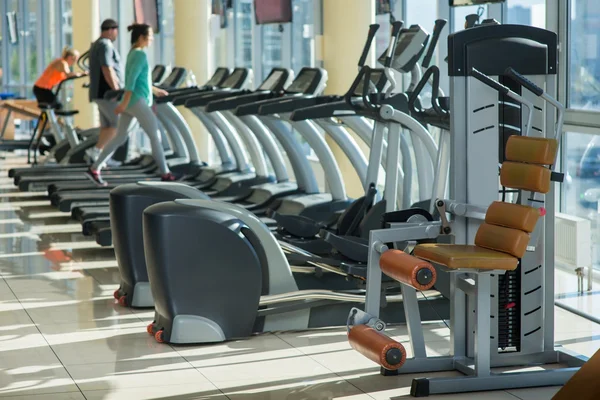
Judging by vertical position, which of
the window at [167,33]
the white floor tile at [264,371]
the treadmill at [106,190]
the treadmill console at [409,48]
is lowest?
the white floor tile at [264,371]

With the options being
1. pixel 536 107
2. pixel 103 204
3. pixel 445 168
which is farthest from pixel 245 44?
pixel 536 107

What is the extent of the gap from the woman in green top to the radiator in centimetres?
367

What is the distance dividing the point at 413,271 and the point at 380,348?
0.99ft

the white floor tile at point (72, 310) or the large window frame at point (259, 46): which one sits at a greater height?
the large window frame at point (259, 46)

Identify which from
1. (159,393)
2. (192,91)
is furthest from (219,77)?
(159,393)

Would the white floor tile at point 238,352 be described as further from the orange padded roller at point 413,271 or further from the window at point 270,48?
the window at point 270,48

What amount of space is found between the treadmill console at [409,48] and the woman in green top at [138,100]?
299 centimetres

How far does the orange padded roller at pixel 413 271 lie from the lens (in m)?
3.50

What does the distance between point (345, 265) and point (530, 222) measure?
4.36 ft

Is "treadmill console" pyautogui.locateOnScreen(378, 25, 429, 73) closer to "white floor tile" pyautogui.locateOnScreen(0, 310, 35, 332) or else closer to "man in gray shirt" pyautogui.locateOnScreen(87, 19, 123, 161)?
"white floor tile" pyautogui.locateOnScreen(0, 310, 35, 332)

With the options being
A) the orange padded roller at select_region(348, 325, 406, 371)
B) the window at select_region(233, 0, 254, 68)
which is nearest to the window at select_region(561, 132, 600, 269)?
the orange padded roller at select_region(348, 325, 406, 371)

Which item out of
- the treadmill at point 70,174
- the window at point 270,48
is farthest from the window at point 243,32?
the treadmill at point 70,174

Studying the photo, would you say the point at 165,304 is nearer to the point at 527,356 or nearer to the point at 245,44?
the point at 527,356

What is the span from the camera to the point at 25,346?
4465 millimetres
